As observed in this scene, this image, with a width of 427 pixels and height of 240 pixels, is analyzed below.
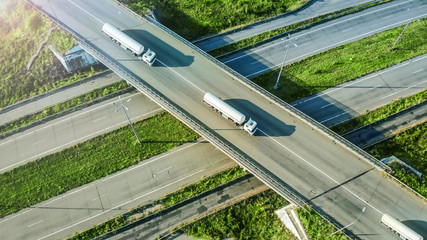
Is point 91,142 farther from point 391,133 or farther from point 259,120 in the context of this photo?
point 391,133

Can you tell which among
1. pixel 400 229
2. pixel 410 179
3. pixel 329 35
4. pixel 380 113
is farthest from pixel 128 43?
pixel 410 179

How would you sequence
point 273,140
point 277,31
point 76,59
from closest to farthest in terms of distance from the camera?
point 273,140
point 76,59
point 277,31

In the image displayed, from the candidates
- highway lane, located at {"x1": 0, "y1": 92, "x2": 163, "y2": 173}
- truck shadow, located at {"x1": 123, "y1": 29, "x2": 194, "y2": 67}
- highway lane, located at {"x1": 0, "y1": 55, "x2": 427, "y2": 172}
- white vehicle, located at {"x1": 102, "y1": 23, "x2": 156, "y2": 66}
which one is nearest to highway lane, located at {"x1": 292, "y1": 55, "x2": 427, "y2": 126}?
highway lane, located at {"x1": 0, "y1": 55, "x2": 427, "y2": 172}

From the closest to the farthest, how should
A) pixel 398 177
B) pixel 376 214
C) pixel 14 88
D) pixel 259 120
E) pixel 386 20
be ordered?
pixel 376 214, pixel 398 177, pixel 259 120, pixel 14 88, pixel 386 20

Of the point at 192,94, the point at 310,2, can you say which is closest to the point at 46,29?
the point at 192,94

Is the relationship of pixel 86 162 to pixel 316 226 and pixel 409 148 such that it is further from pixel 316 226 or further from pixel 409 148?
pixel 409 148

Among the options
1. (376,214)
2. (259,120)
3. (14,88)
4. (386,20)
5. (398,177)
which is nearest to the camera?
(376,214)

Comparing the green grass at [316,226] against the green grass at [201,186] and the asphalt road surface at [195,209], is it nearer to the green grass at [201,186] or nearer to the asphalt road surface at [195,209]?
the asphalt road surface at [195,209]
